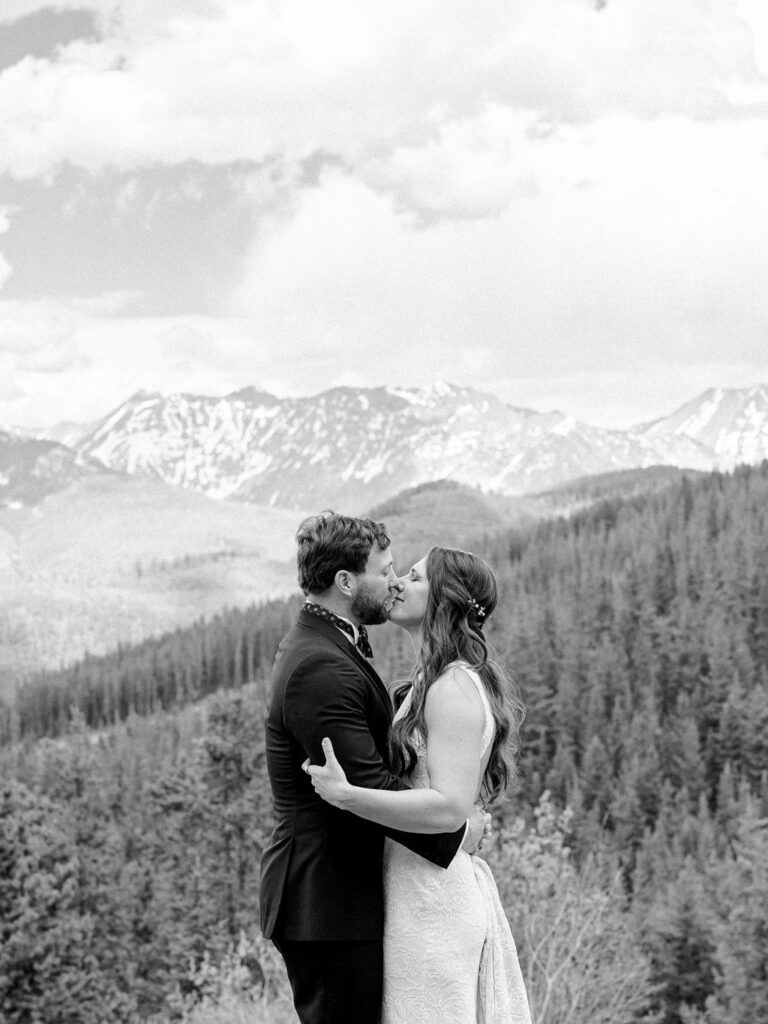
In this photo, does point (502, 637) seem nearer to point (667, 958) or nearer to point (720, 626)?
point (720, 626)

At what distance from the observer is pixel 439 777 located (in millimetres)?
6926

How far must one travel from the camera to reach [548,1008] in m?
22.7

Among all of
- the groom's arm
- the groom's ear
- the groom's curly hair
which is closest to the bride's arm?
the groom's arm

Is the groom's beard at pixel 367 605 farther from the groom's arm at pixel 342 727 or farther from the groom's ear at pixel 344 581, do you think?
the groom's arm at pixel 342 727

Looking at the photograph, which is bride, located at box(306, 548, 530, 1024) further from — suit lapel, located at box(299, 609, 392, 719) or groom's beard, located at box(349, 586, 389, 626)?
suit lapel, located at box(299, 609, 392, 719)

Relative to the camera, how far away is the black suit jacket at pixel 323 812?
6.91m

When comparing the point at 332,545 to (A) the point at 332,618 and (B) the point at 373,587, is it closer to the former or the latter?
(B) the point at 373,587

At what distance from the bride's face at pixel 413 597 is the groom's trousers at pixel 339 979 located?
77.5 inches

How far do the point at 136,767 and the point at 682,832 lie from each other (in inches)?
2103

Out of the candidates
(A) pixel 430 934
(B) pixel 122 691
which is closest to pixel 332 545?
(A) pixel 430 934

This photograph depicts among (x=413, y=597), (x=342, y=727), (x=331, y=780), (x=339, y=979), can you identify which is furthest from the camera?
(x=413, y=597)

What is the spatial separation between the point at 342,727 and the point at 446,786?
70cm

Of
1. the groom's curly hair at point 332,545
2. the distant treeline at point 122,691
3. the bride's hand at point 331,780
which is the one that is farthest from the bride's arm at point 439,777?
the distant treeline at point 122,691

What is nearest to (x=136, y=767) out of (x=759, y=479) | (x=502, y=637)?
(x=502, y=637)
